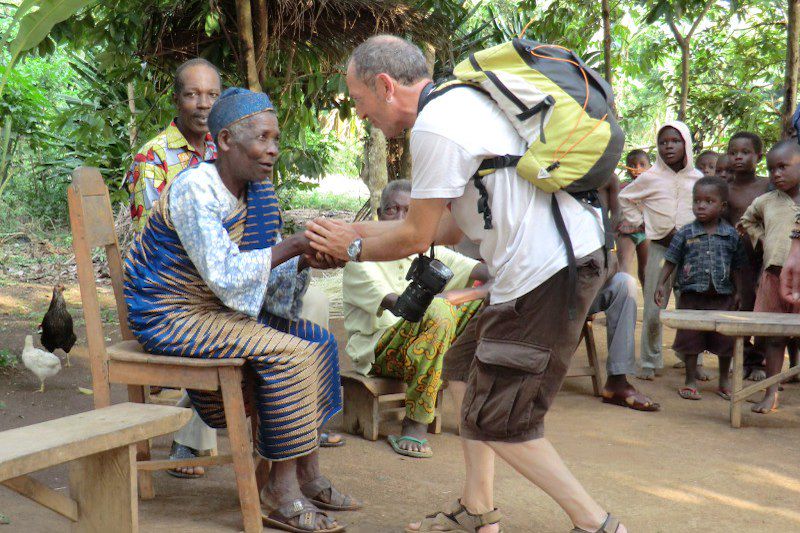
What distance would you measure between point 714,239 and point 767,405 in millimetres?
1155

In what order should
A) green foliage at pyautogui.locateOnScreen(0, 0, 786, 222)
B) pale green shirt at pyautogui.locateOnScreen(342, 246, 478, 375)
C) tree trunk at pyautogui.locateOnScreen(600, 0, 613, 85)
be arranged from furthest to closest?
tree trunk at pyautogui.locateOnScreen(600, 0, 613, 85)
green foliage at pyautogui.locateOnScreen(0, 0, 786, 222)
pale green shirt at pyautogui.locateOnScreen(342, 246, 478, 375)

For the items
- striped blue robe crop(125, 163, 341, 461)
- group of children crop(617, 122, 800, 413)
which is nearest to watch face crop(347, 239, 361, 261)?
striped blue robe crop(125, 163, 341, 461)

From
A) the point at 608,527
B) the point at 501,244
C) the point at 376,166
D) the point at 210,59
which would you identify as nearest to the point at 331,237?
the point at 501,244

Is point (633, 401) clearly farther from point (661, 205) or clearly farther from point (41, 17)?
point (41, 17)

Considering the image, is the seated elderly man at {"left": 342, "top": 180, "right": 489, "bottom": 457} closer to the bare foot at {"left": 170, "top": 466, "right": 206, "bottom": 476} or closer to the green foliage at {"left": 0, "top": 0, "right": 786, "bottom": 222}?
the bare foot at {"left": 170, "top": 466, "right": 206, "bottom": 476}

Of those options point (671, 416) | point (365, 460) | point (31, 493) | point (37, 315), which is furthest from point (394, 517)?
point (37, 315)

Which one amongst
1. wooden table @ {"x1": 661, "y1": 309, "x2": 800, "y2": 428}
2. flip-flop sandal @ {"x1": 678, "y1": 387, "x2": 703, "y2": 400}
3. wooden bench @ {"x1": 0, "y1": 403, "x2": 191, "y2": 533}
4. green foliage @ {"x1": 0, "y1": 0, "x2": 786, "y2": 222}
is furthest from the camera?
green foliage @ {"x1": 0, "y1": 0, "x2": 786, "y2": 222}

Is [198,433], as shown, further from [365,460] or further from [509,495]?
[509,495]

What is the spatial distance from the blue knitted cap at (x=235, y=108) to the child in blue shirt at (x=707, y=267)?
11.7 feet

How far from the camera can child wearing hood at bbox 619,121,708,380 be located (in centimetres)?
627

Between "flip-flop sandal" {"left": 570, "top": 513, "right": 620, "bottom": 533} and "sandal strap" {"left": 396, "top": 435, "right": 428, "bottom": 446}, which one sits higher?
"flip-flop sandal" {"left": 570, "top": 513, "right": 620, "bottom": 533}

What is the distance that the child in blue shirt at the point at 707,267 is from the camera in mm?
5711

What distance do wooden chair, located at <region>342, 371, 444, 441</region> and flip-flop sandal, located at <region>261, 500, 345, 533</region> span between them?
1381 mm

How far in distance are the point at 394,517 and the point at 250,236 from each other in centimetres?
130
